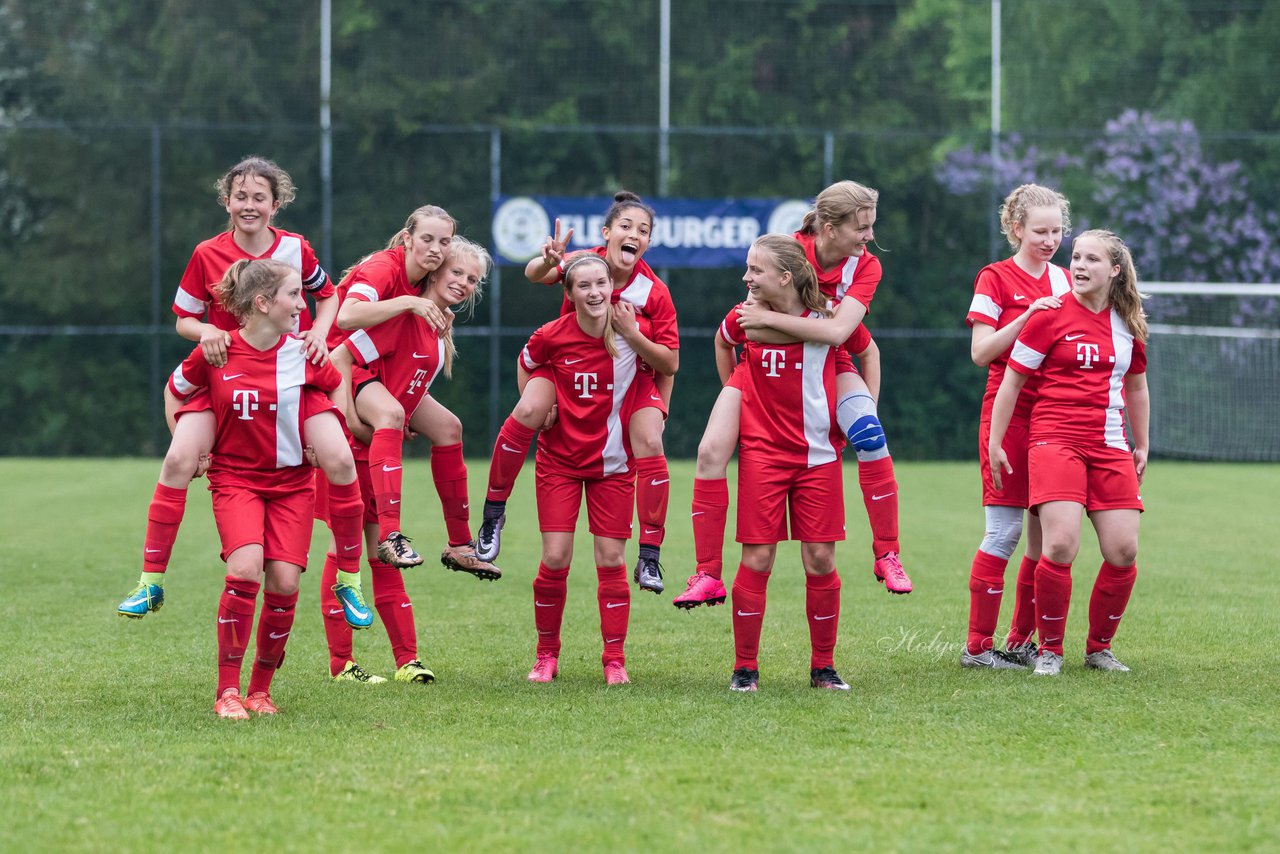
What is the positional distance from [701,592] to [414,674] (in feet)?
3.93

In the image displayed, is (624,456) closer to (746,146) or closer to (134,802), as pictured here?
(134,802)

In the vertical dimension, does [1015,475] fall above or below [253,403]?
below

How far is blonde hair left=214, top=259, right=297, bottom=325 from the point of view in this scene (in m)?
5.20

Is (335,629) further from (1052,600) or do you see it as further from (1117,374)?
(1117,374)

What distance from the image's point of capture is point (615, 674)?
5.88 m

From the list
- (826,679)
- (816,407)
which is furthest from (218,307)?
(826,679)

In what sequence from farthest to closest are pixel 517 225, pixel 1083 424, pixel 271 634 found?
pixel 517 225 → pixel 1083 424 → pixel 271 634

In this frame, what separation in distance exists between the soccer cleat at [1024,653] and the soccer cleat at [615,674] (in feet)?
5.02

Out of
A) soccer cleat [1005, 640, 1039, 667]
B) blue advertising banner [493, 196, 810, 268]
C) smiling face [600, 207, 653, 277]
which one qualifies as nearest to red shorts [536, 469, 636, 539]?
smiling face [600, 207, 653, 277]

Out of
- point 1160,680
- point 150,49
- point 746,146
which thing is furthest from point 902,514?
point 150,49

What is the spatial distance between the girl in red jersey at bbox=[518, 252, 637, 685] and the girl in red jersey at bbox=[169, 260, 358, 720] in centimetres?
96

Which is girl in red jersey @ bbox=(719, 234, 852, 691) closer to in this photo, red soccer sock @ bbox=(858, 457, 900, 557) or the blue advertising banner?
red soccer sock @ bbox=(858, 457, 900, 557)

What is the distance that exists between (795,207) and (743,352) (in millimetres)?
14236

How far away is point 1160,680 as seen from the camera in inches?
226
